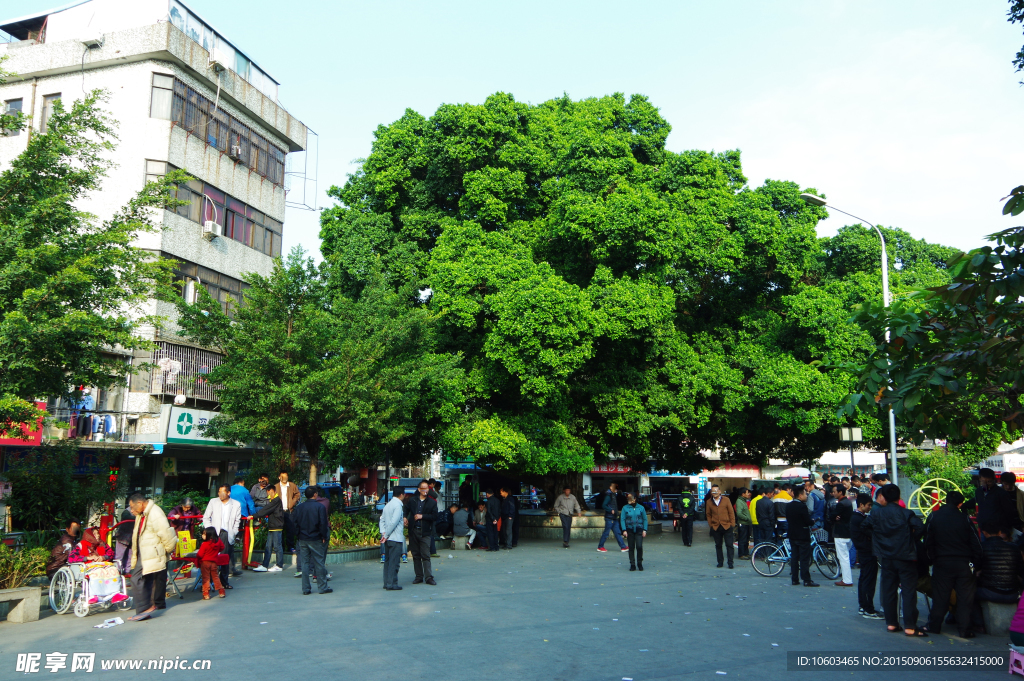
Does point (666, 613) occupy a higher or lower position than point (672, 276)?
lower

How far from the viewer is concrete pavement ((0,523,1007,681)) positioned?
23.5 feet

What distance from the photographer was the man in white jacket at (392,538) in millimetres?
12164

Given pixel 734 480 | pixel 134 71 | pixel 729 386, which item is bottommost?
pixel 734 480

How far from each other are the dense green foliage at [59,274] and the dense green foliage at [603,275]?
9.06 m

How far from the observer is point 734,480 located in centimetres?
6188

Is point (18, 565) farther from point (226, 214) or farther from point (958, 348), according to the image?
point (226, 214)

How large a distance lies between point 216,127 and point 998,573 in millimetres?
25151

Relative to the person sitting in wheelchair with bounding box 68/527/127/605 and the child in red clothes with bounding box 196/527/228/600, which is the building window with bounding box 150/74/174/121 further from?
the person sitting in wheelchair with bounding box 68/527/127/605

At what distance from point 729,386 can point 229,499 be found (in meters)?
15.3

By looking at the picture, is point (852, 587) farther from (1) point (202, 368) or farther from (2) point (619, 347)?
(1) point (202, 368)

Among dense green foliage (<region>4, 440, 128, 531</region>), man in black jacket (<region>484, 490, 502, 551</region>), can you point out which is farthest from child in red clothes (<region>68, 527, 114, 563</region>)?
man in black jacket (<region>484, 490, 502, 551</region>)

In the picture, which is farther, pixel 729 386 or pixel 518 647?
pixel 729 386

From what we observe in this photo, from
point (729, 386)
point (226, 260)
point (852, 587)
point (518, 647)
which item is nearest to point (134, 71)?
point (226, 260)

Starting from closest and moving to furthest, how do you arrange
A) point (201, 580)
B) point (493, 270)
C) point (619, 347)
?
point (201, 580), point (493, 270), point (619, 347)
